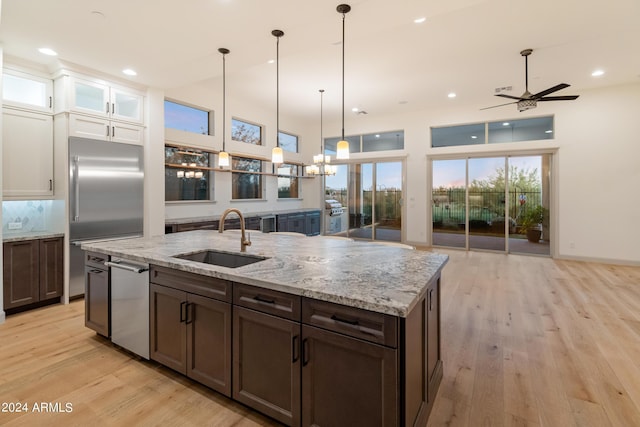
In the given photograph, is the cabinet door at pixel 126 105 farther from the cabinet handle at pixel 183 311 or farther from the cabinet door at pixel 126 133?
the cabinet handle at pixel 183 311

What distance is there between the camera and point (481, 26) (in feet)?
12.2

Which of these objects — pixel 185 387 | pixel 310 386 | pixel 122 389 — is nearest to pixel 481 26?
pixel 310 386

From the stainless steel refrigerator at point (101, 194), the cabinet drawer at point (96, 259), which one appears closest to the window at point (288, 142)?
the stainless steel refrigerator at point (101, 194)

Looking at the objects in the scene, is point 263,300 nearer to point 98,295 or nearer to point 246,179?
point 98,295

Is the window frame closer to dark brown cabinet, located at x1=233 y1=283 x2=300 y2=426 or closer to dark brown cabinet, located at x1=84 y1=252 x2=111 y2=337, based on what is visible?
dark brown cabinet, located at x1=84 y1=252 x2=111 y2=337

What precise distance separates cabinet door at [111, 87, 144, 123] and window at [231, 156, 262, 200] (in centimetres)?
239

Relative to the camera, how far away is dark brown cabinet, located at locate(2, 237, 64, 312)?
3.33m

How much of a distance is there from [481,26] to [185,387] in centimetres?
486

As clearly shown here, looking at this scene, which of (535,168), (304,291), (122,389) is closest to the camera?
(304,291)

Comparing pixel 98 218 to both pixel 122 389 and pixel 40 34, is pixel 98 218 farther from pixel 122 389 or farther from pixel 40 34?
pixel 122 389

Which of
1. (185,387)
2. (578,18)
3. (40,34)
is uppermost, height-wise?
(578,18)

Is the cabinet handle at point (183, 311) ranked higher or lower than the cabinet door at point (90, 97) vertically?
lower

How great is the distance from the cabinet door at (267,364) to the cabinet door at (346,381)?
2.8 inches

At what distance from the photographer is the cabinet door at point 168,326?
2.10 m
